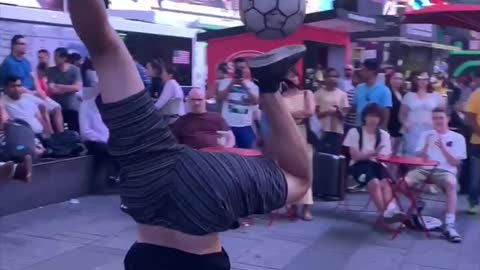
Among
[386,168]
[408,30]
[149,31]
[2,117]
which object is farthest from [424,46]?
[2,117]

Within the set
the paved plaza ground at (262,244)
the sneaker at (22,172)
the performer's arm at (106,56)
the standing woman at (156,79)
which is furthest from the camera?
the standing woman at (156,79)

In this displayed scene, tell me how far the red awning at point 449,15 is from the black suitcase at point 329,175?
365 centimetres

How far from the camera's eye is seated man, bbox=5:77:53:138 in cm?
840

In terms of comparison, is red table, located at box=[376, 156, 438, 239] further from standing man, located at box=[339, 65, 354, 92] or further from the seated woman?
standing man, located at box=[339, 65, 354, 92]

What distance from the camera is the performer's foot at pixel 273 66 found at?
6.74 feet

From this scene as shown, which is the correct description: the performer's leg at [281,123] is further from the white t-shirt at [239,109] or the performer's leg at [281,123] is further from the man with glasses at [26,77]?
the man with glasses at [26,77]

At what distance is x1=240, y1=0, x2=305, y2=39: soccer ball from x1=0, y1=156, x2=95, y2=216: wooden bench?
166 inches

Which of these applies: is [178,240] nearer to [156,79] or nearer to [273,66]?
[273,66]

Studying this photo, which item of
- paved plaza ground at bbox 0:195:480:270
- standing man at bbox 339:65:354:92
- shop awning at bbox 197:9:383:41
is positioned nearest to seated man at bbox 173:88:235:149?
paved plaza ground at bbox 0:195:480:270

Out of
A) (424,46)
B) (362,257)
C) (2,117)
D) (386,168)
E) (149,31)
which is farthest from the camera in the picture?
(424,46)

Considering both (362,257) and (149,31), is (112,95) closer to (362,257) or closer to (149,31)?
(362,257)

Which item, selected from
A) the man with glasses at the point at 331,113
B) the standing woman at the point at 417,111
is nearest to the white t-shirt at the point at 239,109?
the man with glasses at the point at 331,113

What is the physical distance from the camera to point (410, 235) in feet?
25.4

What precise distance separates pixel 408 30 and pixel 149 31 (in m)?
10.8
